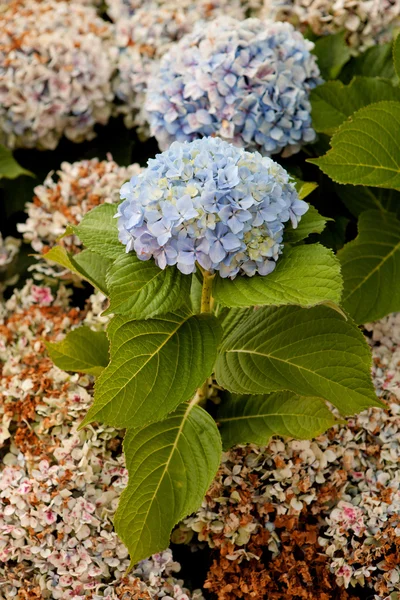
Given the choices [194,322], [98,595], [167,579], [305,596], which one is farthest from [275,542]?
[194,322]

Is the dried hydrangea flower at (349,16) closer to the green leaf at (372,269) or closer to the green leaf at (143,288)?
the green leaf at (372,269)

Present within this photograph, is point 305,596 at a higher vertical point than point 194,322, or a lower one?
lower

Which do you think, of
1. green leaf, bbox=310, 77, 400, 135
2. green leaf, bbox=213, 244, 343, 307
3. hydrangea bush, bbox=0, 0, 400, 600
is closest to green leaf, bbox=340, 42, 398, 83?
hydrangea bush, bbox=0, 0, 400, 600

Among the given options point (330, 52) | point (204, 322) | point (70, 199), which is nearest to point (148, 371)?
point (204, 322)

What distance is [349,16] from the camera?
1.86 m

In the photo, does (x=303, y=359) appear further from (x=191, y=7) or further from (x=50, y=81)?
(x=191, y=7)

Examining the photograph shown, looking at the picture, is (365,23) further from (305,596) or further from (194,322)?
(305,596)

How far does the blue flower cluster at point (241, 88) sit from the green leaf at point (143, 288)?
63 cm

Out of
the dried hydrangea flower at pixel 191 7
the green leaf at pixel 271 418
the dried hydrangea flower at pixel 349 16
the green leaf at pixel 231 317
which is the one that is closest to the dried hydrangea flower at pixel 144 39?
the dried hydrangea flower at pixel 191 7

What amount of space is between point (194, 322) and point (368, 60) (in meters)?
1.04

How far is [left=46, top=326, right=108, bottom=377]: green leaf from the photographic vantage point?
137cm

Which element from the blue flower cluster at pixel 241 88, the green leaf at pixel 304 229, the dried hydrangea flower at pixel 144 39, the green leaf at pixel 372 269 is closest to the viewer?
the green leaf at pixel 304 229

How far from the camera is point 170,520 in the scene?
3.88ft

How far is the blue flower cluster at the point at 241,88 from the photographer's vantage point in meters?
1.59
